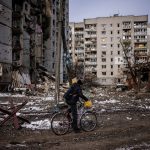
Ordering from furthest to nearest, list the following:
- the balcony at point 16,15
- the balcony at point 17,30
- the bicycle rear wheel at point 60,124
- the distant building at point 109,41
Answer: the distant building at point 109,41
the balcony at point 16,15
the balcony at point 17,30
the bicycle rear wheel at point 60,124

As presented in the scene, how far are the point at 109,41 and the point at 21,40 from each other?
5473 cm

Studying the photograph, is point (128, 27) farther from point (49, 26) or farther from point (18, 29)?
point (18, 29)

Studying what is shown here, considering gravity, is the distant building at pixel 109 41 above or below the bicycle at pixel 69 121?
above

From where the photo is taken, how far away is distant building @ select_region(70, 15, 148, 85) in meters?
Answer: 103

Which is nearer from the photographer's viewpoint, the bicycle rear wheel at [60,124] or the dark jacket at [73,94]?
the bicycle rear wheel at [60,124]

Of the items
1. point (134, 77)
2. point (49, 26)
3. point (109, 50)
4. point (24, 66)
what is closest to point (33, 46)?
point (24, 66)

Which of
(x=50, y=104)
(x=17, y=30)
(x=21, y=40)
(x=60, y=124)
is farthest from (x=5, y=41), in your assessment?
(x=60, y=124)

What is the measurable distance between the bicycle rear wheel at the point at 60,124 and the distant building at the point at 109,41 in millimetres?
90116

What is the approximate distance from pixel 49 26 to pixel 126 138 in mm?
66292

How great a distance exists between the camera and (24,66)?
55.2 m

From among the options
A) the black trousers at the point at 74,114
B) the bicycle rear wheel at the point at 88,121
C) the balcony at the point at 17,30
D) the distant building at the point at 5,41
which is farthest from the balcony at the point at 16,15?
the black trousers at the point at 74,114

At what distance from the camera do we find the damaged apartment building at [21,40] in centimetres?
4853

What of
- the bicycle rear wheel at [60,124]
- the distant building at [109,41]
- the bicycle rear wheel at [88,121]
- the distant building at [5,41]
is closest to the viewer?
the bicycle rear wheel at [60,124]

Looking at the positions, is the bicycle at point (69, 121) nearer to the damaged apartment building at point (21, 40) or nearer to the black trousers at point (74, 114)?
the black trousers at point (74, 114)
